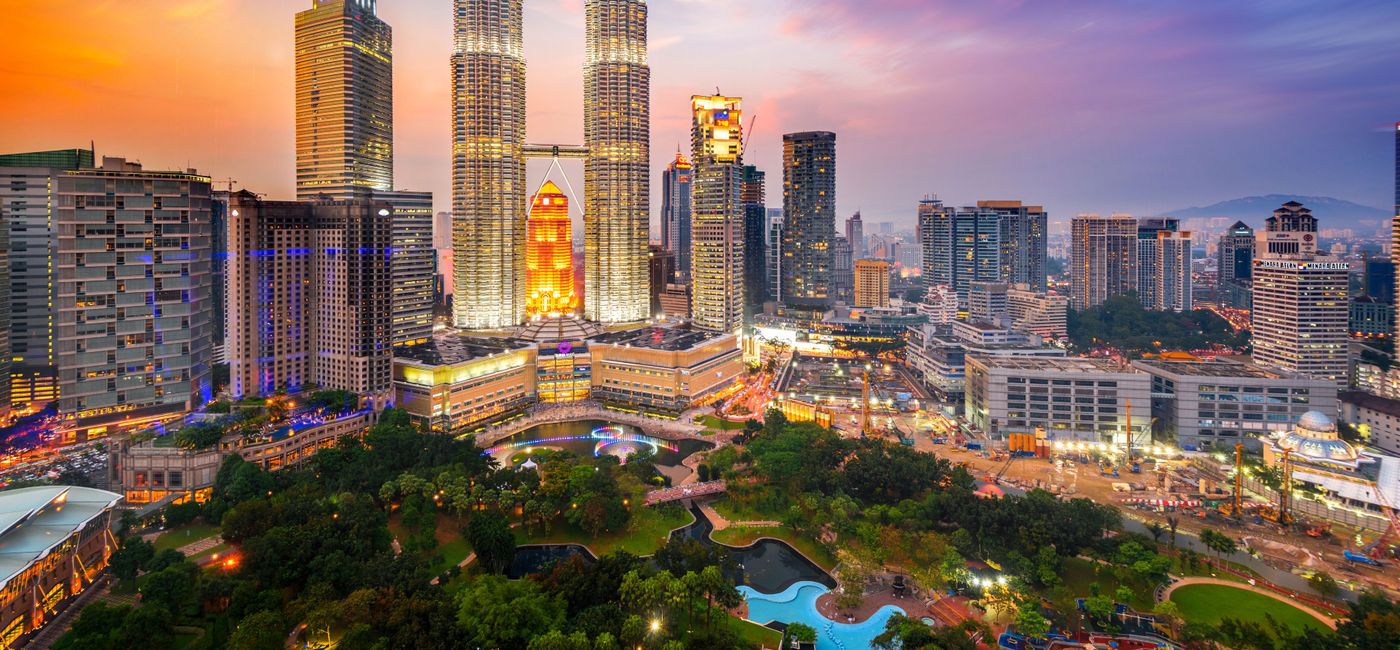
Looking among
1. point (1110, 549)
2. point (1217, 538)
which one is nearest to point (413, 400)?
point (1110, 549)

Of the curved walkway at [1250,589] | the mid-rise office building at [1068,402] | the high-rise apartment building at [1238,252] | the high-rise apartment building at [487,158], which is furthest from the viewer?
the high-rise apartment building at [1238,252]

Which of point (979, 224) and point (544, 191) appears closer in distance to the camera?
point (544, 191)

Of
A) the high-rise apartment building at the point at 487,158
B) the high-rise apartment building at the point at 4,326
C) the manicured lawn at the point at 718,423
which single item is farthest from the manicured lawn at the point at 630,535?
the high-rise apartment building at the point at 487,158

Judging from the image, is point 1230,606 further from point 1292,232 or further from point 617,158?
point 617,158

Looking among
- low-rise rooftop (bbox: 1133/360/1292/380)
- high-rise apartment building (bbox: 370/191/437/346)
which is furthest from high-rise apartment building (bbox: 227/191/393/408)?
low-rise rooftop (bbox: 1133/360/1292/380)

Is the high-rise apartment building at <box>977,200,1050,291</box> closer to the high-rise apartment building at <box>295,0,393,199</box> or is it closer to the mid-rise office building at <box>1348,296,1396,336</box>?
the mid-rise office building at <box>1348,296,1396,336</box>

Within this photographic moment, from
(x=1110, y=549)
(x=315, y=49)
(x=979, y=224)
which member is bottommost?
(x=1110, y=549)

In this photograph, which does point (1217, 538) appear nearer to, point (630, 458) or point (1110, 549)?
point (1110, 549)

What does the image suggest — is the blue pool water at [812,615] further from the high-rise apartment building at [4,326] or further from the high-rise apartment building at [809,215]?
the high-rise apartment building at [809,215]
